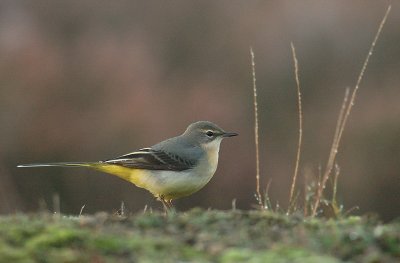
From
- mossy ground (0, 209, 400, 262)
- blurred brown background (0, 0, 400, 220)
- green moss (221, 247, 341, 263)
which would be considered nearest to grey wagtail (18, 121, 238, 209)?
mossy ground (0, 209, 400, 262)

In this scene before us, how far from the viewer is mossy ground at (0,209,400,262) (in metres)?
4.99

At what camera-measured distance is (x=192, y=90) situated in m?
25.4

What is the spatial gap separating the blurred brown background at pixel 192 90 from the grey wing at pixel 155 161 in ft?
27.5

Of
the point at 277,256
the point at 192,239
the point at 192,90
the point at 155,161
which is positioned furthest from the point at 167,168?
the point at 192,90

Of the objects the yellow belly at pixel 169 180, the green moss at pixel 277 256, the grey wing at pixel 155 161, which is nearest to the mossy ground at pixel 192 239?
the green moss at pixel 277 256

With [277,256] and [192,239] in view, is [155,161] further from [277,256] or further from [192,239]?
[277,256]

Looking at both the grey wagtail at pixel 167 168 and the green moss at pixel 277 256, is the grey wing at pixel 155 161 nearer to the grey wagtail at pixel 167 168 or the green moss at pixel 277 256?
the grey wagtail at pixel 167 168

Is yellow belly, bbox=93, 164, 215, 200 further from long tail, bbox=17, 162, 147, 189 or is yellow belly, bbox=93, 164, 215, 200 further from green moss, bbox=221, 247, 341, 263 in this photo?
green moss, bbox=221, 247, 341, 263

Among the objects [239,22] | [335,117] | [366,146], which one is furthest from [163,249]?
[239,22]

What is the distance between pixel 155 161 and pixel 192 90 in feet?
51.4

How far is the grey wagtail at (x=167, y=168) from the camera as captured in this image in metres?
9.62

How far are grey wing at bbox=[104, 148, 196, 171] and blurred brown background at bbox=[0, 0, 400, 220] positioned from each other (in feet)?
27.5

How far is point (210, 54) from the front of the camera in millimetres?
28031

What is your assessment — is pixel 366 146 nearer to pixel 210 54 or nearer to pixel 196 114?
pixel 196 114
